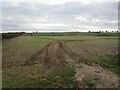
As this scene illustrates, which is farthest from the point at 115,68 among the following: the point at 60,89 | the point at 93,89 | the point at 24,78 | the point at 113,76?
the point at 24,78

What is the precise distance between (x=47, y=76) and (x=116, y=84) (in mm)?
3540

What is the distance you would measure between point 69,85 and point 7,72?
13.4 ft

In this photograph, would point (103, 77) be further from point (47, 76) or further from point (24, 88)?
point (24, 88)

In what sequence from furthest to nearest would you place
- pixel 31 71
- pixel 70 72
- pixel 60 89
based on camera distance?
pixel 31 71 < pixel 70 72 < pixel 60 89

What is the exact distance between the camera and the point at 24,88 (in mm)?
7695

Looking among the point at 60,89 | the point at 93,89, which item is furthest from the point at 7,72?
the point at 93,89

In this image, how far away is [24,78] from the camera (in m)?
9.08

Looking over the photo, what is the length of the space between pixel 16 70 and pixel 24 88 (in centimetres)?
316

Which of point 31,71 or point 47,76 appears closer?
point 47,76

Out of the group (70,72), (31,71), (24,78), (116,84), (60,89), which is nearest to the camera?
(60,89)

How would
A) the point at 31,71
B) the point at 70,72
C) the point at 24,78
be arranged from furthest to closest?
the point at 31,71
the point at 70,72
the point at 24,78

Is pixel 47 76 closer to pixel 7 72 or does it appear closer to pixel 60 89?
pixel 60 89

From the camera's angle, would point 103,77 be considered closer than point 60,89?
No

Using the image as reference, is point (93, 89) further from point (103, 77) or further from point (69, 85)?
point (103, 77)
